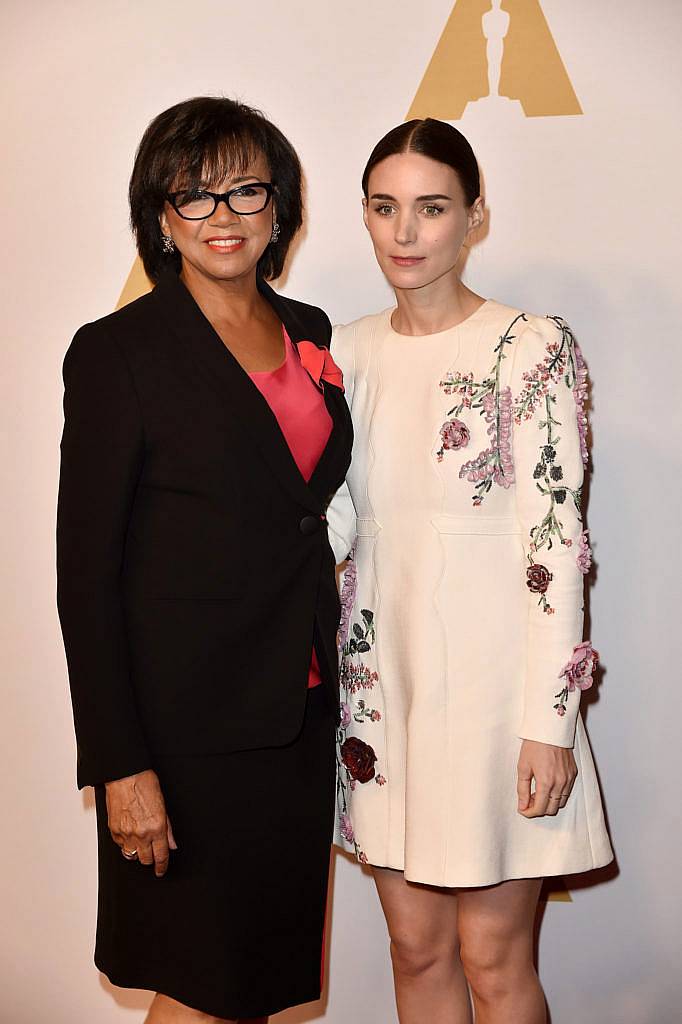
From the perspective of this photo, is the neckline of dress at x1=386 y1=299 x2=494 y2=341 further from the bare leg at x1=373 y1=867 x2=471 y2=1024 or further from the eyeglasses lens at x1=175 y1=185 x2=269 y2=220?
the bare leg at x1=373 y1=867 x2=471 y2=1024

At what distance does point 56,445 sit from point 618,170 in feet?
4.46

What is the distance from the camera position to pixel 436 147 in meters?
1.78

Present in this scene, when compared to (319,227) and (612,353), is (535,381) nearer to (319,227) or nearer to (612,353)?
(612,353)

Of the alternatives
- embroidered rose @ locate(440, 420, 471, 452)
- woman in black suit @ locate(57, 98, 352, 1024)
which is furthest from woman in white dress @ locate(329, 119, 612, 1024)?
woman in black suit @ locate(57, 98, 352, 1024)

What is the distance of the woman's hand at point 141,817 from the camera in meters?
1.66

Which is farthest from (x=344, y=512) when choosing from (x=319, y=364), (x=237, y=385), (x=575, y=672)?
(x=575, y=672)

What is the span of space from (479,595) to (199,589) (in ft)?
1.45

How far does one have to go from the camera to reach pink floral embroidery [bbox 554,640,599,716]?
5.70 ft

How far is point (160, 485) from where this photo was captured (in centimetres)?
168

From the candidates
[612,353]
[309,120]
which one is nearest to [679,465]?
[612,353]

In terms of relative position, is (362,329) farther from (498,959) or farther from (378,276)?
(498,959)

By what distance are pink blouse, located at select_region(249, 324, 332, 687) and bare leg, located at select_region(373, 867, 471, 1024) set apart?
42cm

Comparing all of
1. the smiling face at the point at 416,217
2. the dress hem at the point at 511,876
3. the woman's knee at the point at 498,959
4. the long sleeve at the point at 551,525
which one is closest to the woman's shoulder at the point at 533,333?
the long sleeve at the point at 551,525

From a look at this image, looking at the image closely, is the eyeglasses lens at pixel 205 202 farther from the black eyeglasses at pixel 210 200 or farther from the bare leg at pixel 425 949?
the bare leg at pixel 425 949
